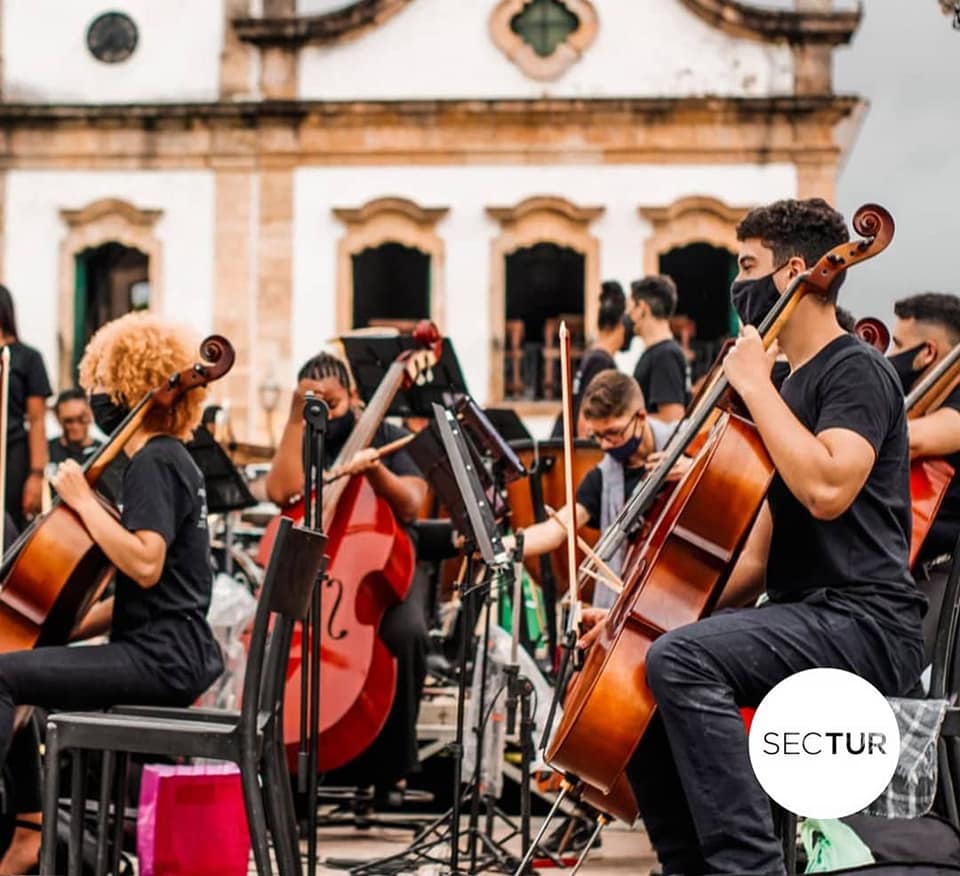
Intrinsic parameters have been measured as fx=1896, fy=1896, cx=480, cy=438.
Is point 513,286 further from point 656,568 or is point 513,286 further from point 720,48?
point 656,568

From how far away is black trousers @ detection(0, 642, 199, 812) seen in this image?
5.16m

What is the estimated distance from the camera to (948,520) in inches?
227

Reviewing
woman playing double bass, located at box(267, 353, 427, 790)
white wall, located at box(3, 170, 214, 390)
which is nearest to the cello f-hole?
woman playing double bass, located at box(267, 353, 427, 790)

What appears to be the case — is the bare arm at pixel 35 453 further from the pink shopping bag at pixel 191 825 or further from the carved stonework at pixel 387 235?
the carved stonework at pixel 387 235

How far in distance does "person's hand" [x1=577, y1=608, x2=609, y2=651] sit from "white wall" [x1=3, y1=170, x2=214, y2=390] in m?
19.9

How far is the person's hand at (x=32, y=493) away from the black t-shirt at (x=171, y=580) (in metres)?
3.87

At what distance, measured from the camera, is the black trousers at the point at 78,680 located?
5.16m

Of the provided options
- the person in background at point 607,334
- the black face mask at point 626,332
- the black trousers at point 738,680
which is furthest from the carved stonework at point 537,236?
the black trousers at point 738,680

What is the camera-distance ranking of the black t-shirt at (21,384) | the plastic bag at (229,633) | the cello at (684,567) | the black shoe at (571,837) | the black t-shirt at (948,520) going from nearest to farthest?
1. the cello at (684,567)
2. the black t-shirt at (948,520)
3. the black shoe at (571,837)
4. the plastic bag at (229,633)
5. the black t-shirt at (21,384)

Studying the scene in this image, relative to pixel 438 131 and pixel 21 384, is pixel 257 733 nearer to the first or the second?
pixel 21 384

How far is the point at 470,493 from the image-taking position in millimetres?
5465

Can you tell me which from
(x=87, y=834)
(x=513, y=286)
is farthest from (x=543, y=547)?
(x=513, y=286)

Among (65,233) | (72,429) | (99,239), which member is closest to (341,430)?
(72,429)

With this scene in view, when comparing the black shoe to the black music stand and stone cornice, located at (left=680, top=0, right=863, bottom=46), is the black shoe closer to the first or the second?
the black music stand
